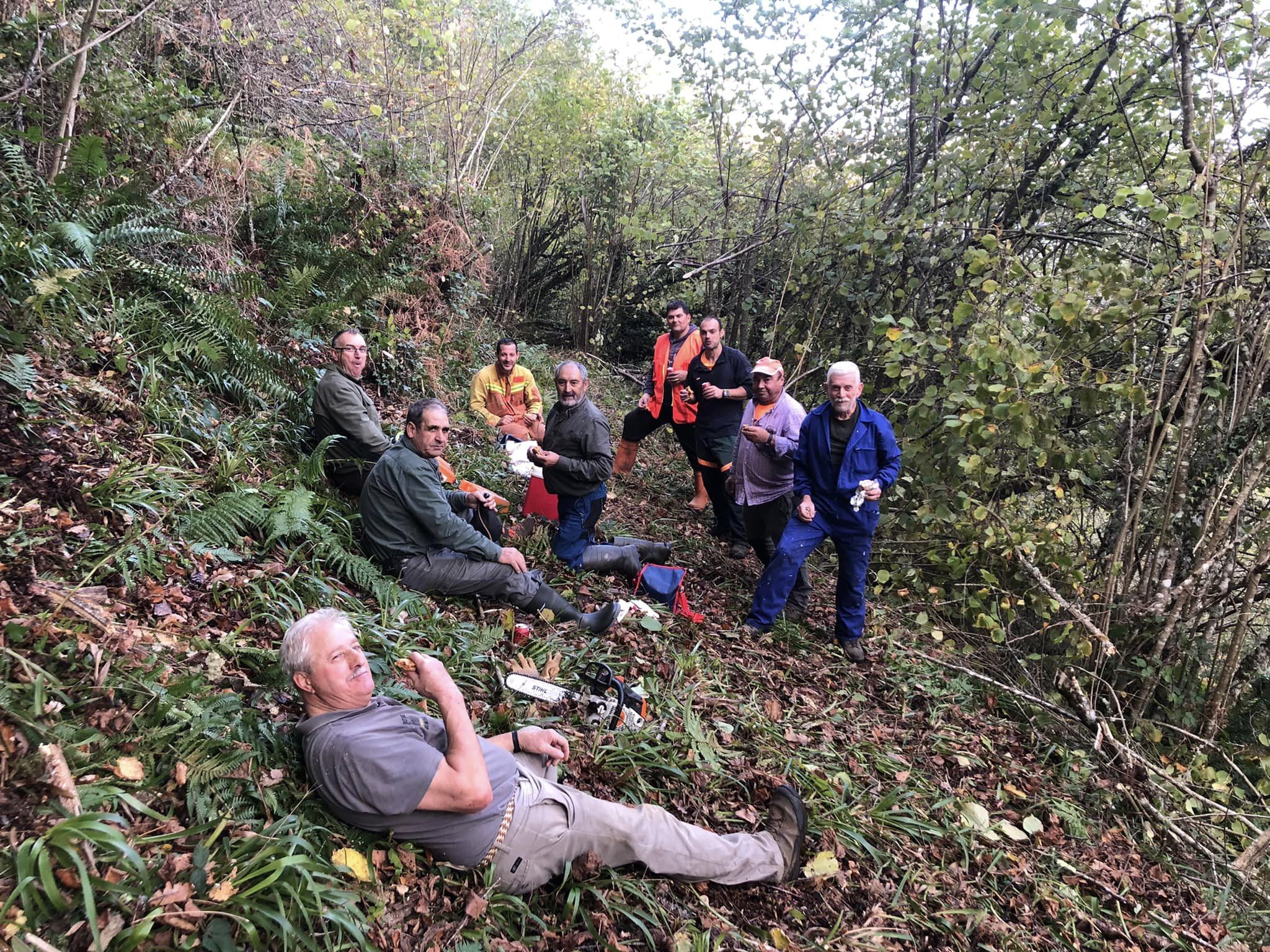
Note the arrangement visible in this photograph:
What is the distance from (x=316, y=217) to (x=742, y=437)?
17.5 ft

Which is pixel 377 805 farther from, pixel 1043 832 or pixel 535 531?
pixel 1043 832

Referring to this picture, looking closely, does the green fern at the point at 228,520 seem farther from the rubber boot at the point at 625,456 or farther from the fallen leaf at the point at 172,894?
the rubber boot at the point at 625,456

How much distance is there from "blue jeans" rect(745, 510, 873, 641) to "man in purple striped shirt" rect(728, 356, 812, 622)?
379mm

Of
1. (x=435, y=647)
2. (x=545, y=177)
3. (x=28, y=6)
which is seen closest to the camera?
(x=435, y=647)

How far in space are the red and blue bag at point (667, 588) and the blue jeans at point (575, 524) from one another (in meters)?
0.54

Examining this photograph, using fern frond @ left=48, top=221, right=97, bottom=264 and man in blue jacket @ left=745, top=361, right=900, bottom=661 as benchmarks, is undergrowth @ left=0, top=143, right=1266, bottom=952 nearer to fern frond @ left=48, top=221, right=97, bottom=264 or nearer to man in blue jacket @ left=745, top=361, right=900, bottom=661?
fern frond @ left=48, top=221, right=97, bottom=264

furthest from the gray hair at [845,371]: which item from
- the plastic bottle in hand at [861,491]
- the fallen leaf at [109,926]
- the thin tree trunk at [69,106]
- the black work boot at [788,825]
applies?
the thin tree trunk at [69,106]

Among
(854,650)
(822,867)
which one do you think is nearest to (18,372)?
(822,867)

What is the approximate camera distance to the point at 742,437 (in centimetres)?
584

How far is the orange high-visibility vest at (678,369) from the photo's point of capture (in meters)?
6.99

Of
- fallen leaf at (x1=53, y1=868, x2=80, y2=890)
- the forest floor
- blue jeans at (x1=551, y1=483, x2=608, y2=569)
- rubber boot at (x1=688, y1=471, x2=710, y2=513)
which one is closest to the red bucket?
blue jeans at (x1=551, y1=483, x2=608, y2=569)

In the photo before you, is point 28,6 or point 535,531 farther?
point 535,531

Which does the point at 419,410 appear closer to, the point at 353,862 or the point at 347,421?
the point at 347,421

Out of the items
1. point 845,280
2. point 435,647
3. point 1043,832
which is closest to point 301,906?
point 435,647
